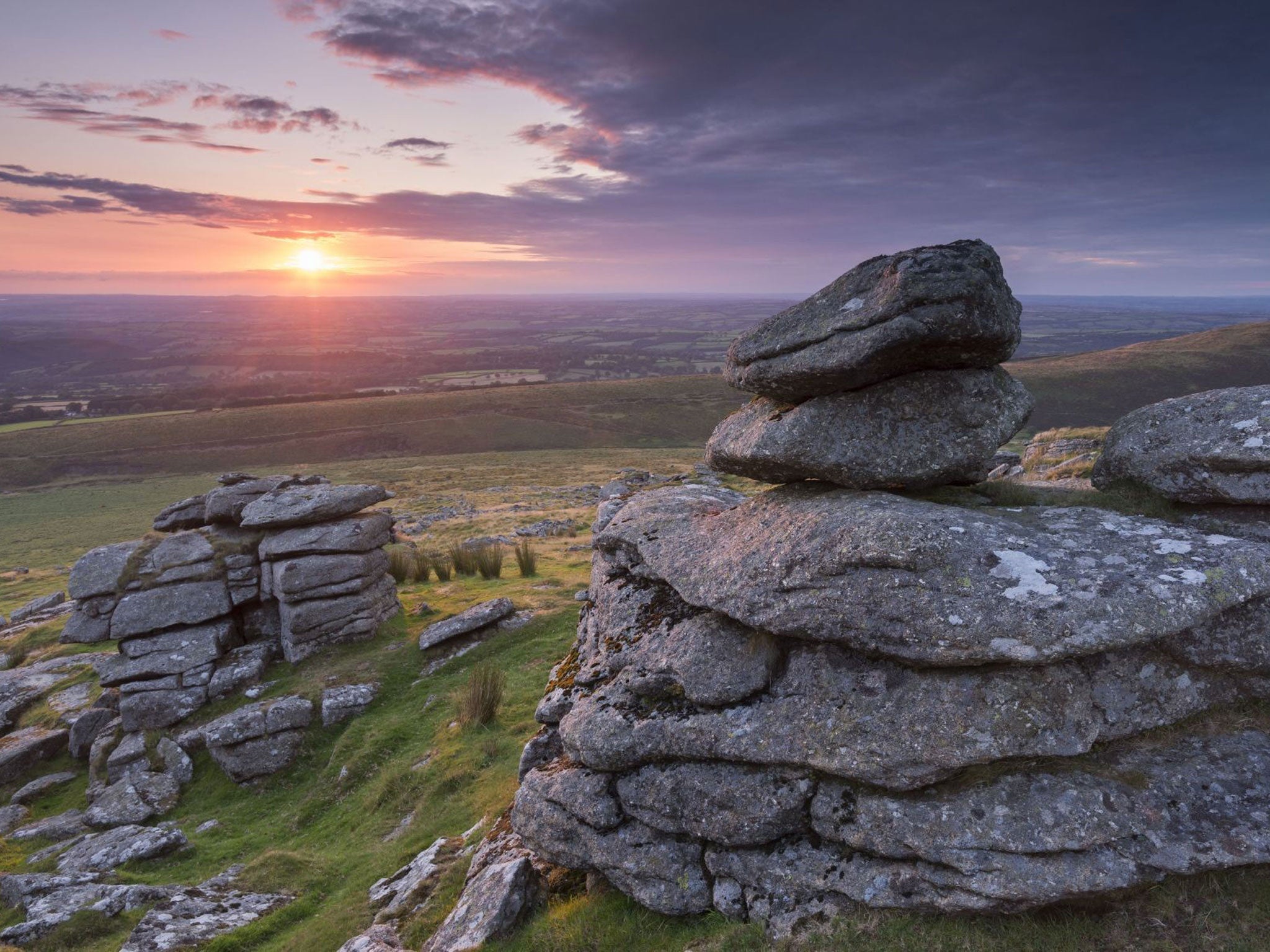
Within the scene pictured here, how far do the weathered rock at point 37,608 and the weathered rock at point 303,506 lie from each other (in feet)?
61.3

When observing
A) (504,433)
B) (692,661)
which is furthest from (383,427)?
(692,661)

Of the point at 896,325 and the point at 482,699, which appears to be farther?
the point at 482,699

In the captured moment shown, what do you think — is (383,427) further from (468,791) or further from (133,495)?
(468,791)

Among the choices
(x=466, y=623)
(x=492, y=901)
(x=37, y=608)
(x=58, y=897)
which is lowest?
(x=37, y=608)

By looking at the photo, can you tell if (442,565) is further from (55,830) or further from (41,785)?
(55,830)

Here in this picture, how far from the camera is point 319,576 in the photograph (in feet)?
81.1

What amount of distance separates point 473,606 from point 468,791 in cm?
970

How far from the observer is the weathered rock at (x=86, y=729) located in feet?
73.4

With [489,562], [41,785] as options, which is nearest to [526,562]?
[489,562]

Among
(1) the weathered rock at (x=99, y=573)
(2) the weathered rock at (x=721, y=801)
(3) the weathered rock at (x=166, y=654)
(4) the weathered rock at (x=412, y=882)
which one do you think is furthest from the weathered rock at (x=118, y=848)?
(2) the weathered rock at (x=721, y=801)

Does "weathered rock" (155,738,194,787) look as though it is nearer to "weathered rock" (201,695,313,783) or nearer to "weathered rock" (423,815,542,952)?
"weathered rock" (201,695,313,783)

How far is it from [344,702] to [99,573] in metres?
11.5

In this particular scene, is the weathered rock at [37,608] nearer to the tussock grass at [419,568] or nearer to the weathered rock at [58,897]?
the tussock grass at [419,568]

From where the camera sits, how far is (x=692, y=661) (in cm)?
1089
